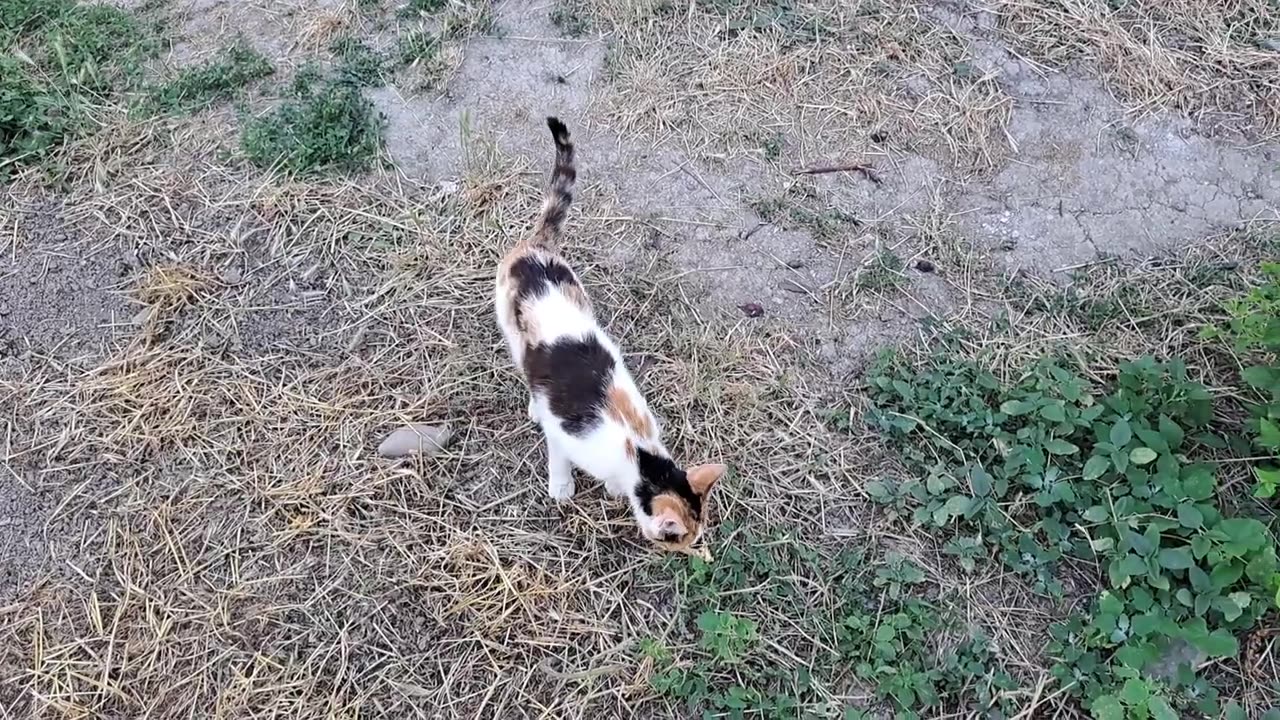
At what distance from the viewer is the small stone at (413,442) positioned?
8.92 feet

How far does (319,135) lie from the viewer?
3459 millimetres

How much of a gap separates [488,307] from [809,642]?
1.59 m

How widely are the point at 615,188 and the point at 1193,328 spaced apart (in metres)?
2.19

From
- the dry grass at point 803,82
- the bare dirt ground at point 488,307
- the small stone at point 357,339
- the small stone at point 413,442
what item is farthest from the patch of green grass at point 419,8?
the small stone at point 413,442

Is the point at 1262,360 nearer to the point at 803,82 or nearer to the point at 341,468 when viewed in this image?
the point at 803,82

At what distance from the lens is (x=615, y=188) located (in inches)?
137

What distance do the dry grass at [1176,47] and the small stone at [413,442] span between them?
3.15 meters

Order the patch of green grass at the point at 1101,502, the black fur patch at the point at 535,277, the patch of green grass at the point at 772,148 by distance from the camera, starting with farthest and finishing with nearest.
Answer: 1. the patch of green grass at the point at 772,148
2. the black fur patch at the point at 535,277
3. the patch of green grass at the point at 1101,502

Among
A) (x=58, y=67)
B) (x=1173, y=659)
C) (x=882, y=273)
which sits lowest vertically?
(x=1173, y=659)

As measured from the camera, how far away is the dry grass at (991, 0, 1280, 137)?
3.70 m

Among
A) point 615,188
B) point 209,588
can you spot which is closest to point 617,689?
point 209,588

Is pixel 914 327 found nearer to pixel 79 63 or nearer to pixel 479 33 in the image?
pixel 479 33

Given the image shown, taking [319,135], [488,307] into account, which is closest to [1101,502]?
[488,307]

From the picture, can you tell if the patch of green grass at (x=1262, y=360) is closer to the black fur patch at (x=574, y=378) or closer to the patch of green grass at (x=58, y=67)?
the black fur patch at (x=574, y=378)
